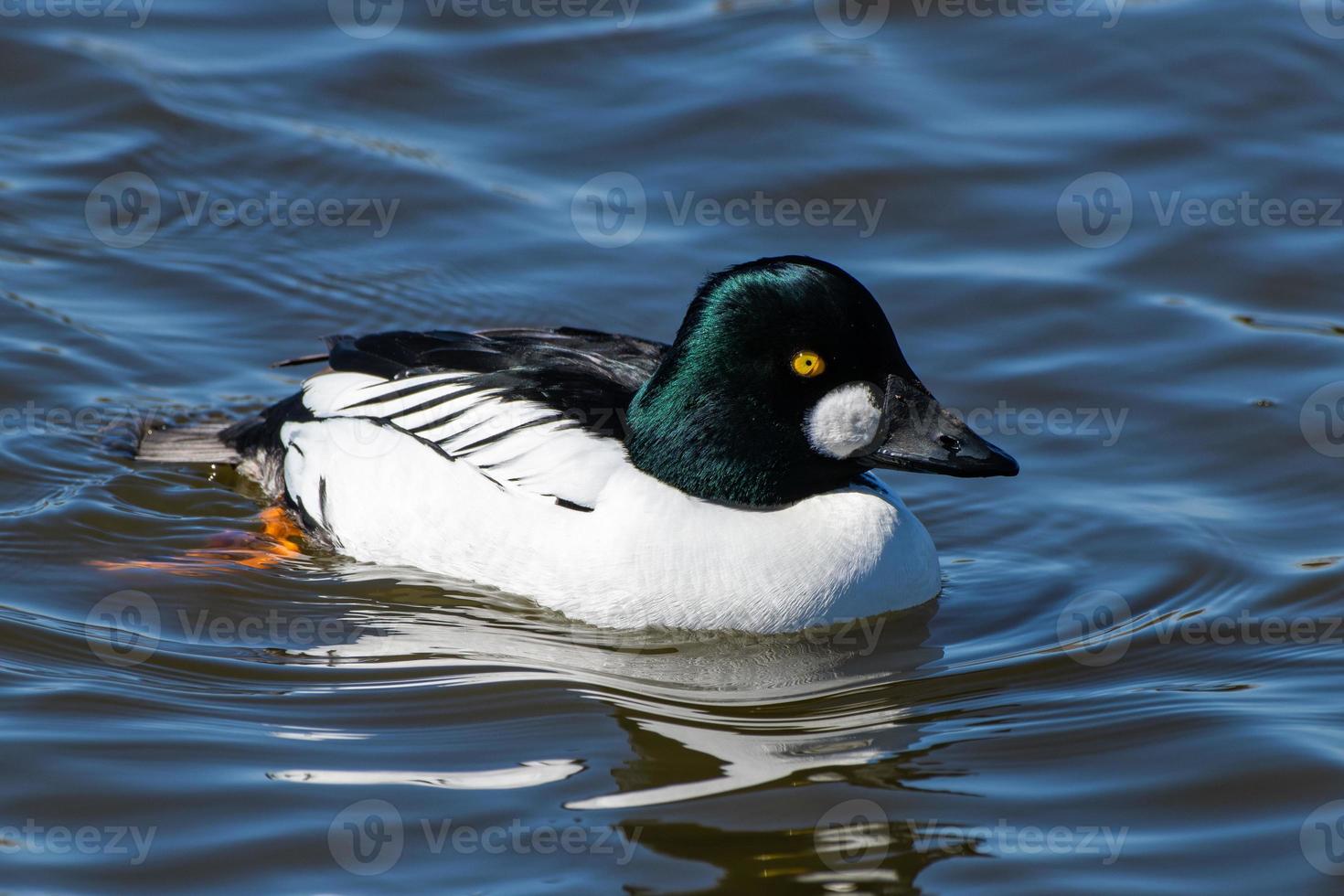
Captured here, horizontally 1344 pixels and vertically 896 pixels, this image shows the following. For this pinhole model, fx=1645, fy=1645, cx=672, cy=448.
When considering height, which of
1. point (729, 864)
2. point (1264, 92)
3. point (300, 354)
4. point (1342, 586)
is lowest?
point (729, 864)

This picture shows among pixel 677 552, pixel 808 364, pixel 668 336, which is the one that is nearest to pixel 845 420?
pixel 808 364

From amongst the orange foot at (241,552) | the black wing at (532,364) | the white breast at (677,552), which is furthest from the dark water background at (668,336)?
the black wing at (532,364)

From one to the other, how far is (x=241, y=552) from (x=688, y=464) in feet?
7.17

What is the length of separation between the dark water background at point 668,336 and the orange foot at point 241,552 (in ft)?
0.15

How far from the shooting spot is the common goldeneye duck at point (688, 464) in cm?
635

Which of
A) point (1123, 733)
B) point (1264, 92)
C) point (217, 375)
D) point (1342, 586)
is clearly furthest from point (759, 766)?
point (1264, 92)

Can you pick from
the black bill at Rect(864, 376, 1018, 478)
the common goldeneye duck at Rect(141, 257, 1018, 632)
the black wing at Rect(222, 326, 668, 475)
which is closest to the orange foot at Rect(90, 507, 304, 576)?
the common goldeneye duck at Rect(141, 257, 1018, 632)

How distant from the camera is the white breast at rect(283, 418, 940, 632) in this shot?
654 cm

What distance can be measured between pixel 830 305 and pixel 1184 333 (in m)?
3.75

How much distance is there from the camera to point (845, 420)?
21.1 feet

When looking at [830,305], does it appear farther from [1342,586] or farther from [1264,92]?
[1264,92]

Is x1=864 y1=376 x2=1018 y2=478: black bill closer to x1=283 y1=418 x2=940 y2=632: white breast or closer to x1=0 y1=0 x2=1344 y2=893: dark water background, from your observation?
x1=283 y1=418 x2=940 y2=632: white breast

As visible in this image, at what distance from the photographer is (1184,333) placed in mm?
9188

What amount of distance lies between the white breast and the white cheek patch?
316 mm
